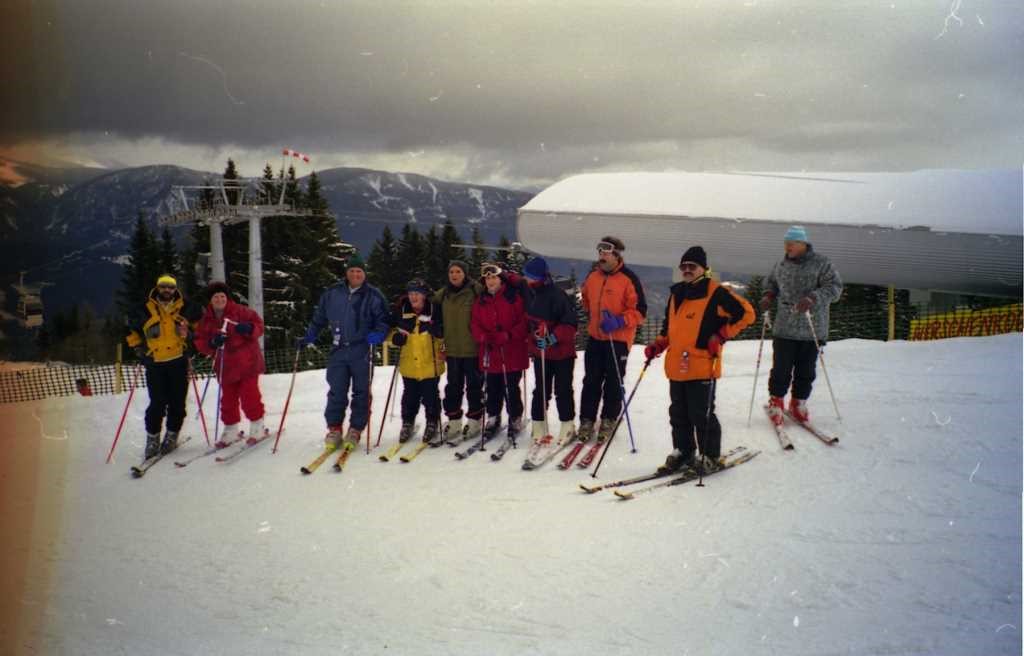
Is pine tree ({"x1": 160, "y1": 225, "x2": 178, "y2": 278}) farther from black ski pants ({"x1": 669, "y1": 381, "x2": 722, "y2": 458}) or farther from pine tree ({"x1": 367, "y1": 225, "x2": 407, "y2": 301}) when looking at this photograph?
black ski pants ({"x1": 669, "y1": 381, "x2": 722, "y2": 458})

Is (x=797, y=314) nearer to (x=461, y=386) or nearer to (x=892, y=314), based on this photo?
(x=461, y=386)

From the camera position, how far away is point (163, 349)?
5.25m

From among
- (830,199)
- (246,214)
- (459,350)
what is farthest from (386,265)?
(459,350)

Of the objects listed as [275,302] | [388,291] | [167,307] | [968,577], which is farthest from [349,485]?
[388,291]

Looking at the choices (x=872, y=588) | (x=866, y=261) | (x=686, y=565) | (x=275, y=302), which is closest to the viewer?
(x=872, y=588)

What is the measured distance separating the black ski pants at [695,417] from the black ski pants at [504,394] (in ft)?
4.14

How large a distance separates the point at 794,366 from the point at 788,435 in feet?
2.07

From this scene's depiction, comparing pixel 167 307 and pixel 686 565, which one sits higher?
pixel 167 307

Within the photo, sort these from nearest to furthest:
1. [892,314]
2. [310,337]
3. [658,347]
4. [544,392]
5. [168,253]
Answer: [658,347] < [544,392] < [310,337] < [892,314] < [168,253]

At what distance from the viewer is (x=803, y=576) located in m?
2.96

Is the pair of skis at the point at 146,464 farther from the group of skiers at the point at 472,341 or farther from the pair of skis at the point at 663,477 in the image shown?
the pair of skis at the point at 663,477

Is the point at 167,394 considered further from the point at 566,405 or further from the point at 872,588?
the point at 872,588

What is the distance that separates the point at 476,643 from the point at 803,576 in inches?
53.9

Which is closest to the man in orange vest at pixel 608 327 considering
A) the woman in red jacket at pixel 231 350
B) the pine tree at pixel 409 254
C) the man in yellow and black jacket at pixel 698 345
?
the man in yellow and black jacket at pixel 698 345
